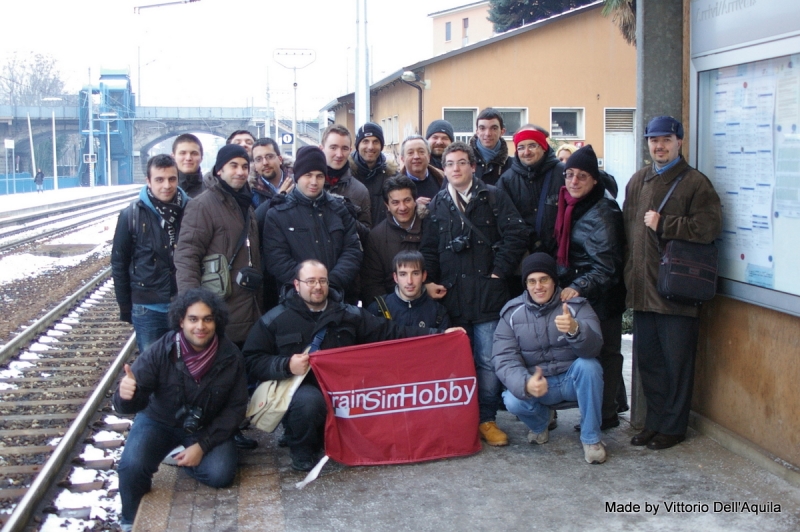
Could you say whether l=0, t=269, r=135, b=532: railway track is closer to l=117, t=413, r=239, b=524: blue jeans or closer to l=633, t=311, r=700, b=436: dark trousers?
l=117, t=413, r=239, b=524: blue jeans

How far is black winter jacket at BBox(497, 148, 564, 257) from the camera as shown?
6496 mm

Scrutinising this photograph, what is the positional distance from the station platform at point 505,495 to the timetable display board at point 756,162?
1.24m

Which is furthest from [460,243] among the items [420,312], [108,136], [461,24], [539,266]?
[108,136]

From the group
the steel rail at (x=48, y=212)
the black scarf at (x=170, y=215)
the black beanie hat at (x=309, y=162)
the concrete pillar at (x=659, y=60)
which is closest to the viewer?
the concrete pillar at (x=659, y=60)

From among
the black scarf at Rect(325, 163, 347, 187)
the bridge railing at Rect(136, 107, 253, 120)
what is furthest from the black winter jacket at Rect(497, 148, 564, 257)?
the bridge railing at Rect(136, 107, 253, 120)

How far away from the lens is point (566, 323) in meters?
5.48

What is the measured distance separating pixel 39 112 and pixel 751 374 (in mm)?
90664

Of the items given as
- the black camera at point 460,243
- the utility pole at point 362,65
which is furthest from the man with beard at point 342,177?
the utility pole at point 362,65

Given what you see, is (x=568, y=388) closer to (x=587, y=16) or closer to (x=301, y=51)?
(x=301, y=51)

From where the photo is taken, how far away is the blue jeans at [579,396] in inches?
219

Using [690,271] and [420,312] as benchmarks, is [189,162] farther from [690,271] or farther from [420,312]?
[690,271]

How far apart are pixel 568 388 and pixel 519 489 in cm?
85

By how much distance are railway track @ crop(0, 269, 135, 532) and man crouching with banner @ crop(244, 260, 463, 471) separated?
1660 millimetres

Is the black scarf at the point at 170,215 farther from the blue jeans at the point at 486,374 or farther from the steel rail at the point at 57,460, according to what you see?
the blue jeans at the point at 486,374
